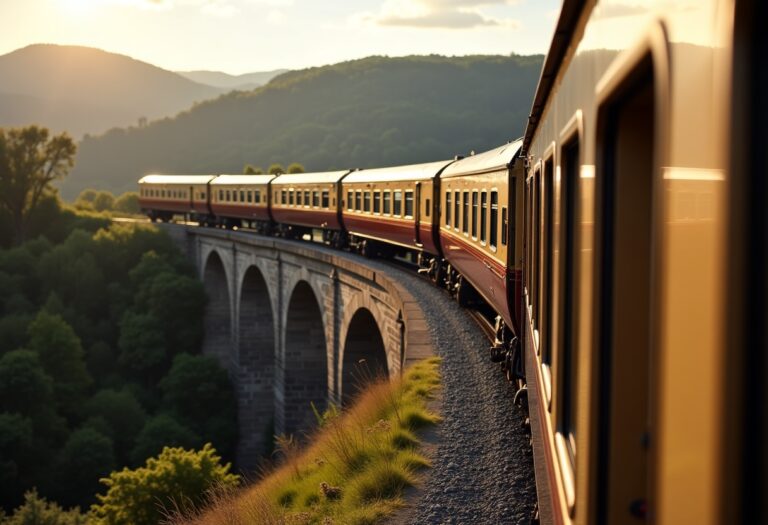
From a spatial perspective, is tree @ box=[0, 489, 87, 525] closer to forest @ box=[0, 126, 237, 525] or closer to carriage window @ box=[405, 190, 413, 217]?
forest @ box=[0, 126, 237, 525]

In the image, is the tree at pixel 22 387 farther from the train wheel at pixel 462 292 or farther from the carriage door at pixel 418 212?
the train wheel at pixel 462 292

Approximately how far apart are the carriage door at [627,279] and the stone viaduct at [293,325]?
974 centimetres

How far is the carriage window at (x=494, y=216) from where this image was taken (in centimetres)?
1112

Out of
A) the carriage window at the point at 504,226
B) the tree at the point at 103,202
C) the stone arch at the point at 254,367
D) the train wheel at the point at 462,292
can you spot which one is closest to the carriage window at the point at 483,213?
the carriage window at the point at 504,226

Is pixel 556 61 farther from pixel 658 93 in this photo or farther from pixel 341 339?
pixel 341 339

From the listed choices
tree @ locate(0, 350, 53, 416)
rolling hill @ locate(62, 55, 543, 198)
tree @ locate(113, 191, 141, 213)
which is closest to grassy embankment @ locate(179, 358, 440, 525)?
tree @ locate(0, 350, 53, 416)

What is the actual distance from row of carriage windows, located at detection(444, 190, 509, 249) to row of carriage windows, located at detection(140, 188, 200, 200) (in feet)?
114

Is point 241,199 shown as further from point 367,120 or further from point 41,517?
point 367,120

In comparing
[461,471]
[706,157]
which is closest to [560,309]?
[706,157]

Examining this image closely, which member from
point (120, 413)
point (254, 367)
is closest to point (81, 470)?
point (120, 413)

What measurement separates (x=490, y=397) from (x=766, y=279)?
991 cm

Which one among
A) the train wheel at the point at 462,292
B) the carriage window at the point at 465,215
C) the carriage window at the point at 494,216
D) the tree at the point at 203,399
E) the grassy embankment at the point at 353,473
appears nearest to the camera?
the grassy embankment at the point at 353,473

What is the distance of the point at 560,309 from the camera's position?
358 centimetres

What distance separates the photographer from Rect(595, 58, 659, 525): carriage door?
2119 millimetres
